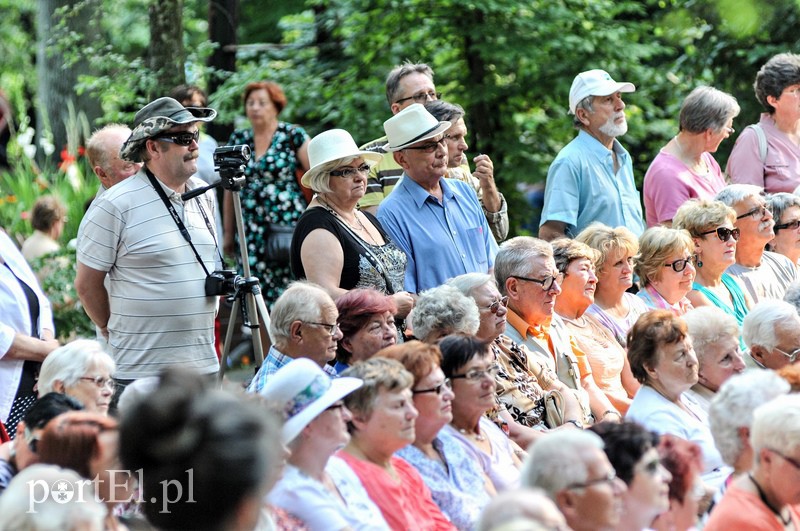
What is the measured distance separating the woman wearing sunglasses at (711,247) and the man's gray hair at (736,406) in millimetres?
2511

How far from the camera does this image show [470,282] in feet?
17.6

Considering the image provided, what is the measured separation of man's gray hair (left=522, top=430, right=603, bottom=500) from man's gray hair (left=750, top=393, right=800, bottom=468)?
0.83m

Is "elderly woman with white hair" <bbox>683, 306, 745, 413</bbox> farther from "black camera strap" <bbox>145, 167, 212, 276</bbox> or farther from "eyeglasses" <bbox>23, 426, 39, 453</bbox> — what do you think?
"eyeglasses" <bbox>23, 426, 39, 453</bbox>

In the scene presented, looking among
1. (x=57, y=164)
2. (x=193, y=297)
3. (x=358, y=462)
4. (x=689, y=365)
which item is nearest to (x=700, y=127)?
(x=689, y=365)

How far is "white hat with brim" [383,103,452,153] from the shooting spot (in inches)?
234

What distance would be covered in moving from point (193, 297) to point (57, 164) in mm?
7689

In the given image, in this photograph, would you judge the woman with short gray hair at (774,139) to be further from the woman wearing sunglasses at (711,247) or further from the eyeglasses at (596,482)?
the eyeglasses at (596,482)

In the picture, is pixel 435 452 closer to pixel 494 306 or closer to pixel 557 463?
pixel 494 306

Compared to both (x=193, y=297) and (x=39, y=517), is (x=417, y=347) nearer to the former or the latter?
(x=193, y=297)

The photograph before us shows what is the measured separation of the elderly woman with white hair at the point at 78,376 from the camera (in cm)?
435

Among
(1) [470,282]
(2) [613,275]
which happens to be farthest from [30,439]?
(2) [613,275]

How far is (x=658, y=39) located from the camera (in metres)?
10.1
